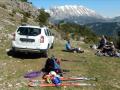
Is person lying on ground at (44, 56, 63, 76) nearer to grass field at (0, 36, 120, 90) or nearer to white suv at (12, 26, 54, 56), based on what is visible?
grass field at (0, 36, 120, 90)

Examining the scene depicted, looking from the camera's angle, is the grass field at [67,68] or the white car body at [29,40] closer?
the grass field at [67,68]

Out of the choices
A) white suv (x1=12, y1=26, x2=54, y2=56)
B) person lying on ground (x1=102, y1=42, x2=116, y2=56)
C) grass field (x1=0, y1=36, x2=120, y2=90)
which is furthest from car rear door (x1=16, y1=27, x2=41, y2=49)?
person lying on ground (x1=102, y1=42, x2=116, y2=56)

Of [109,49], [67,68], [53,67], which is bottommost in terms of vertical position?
[67,68]

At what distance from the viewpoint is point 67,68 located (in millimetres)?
19781

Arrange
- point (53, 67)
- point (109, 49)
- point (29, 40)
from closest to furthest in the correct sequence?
point (53, 67) → point (29, 40) → point (109, 49)

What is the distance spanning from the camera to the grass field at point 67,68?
15.9 metres

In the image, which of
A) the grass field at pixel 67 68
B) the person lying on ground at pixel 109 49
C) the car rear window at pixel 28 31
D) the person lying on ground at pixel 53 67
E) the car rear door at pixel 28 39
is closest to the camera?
the grass field at pixel 67 68

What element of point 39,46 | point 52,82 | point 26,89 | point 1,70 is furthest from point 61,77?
point 39,46

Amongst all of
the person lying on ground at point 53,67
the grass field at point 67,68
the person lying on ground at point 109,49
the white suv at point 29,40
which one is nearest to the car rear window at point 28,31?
the white suv at point 29,40

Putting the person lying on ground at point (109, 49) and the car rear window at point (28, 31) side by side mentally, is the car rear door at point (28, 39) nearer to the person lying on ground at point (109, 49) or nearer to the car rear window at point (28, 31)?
the car rear window at point (28, 31)

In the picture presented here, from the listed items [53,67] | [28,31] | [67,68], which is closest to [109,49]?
[28,31]

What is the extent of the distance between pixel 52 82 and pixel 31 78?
1.35 m

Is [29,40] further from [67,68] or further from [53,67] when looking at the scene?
[53,67]

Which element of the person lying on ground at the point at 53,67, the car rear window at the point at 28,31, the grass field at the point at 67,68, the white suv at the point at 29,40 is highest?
the car rear window at the point at 28,31
